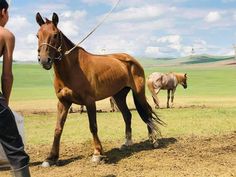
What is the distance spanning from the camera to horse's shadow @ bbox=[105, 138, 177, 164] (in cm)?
924

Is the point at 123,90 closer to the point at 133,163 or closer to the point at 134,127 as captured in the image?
the point at 133,163

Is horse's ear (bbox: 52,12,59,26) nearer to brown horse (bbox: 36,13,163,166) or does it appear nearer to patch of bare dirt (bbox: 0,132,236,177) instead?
brown horse (bbox: 36,13,163,166)

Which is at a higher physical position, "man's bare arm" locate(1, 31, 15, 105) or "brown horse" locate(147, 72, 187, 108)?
"man's bare arm" locate(1, 31, 15, 105)

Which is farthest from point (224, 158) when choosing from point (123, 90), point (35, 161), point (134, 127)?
point (134, 127)

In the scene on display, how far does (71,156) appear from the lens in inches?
382

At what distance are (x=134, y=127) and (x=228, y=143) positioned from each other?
5064 millimetres

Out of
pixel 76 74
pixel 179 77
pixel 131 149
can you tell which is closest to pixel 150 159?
pixel 131 149

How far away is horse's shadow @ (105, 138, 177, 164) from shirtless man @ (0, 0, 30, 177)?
3887 mm

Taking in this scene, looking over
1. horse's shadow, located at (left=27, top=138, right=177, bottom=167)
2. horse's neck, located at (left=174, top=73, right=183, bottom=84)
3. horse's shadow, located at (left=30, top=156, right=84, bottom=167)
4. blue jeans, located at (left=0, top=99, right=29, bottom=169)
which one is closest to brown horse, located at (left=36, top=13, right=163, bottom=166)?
horse's shadow, located at (left=30, top=156, right=84, bottom=167)

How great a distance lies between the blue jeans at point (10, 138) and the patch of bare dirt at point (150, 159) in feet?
9.10

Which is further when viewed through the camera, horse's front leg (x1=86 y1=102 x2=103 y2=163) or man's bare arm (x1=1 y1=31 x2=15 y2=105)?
horse's front leg (x1=86 y1=102 x2=103 y2=163)

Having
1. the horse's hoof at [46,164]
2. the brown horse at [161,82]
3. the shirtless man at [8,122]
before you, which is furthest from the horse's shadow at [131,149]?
the brown horse at [161,82]

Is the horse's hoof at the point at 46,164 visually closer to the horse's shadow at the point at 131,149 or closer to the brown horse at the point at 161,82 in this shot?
the horse's shadow at the point at 131,149

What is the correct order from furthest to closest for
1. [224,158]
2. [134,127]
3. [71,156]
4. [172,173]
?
1. [134,127]
2. [71,156]
3. [224,158]
4. [172,173]
